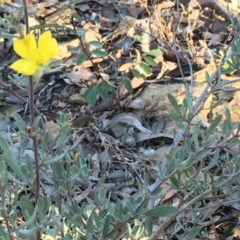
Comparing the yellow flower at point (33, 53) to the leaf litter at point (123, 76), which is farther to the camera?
the leaf litter at point (123, 76)

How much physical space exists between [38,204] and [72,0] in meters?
2.44

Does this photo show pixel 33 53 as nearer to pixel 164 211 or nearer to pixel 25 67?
pixel 25 67

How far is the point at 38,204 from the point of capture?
1035 mm

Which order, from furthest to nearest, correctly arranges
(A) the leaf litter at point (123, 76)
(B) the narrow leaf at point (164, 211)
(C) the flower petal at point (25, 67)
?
1. (A) the leaf litter at point (123, 76)
2. (B) the narrow leaf at point (164, 211)
3. (C) the flower petal at point (25, 67)

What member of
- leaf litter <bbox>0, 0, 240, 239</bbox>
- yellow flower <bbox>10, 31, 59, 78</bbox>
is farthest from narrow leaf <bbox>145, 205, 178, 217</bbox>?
leaf litter <bbox>0, 0, 240, 239</bbox>

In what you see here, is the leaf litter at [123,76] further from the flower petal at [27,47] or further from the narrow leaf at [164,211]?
the flower petal at [27,47]

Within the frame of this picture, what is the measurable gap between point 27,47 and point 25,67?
0.03 metres

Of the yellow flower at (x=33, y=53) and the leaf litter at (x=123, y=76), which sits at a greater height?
the yellow flower at (x=33, y=53)

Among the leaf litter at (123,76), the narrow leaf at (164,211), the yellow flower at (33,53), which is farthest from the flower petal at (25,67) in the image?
the leaf litter at (123,76)

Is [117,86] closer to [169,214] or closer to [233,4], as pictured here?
[233,4]

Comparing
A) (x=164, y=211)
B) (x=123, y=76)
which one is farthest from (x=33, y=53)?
(x=123, y=76)

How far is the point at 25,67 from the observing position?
2.63 feet

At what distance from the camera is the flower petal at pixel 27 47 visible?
81cm

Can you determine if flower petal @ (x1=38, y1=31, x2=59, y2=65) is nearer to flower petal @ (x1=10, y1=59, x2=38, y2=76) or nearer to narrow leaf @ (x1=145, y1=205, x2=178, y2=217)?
flower petal @ (x1=10, y1=59, x2=38, y2=76)
